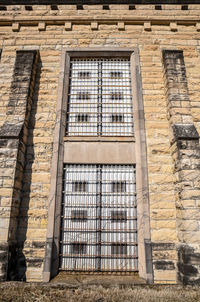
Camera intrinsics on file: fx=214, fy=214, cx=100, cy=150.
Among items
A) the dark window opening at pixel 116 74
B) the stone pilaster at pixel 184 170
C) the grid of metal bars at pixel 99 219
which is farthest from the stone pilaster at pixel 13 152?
the stone pilaster at pixel 184 170

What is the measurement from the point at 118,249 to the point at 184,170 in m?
2.78

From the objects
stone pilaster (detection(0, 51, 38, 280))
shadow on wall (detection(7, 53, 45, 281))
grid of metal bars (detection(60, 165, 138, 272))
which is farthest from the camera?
grid of metal bars (detection(60, 165, 138, 272))

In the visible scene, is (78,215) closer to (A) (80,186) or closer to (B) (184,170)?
(A) (80,186)

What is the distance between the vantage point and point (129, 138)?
663cm

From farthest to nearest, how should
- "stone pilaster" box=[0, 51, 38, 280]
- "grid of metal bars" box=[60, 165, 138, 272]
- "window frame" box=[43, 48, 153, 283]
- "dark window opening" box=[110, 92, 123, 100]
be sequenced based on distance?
"dark window opening" box=[110, 92, 123, 100] → "grid of metal bars" box=[60, 165, 138, 272] → "window frame" box=[43, 48, 153, 283] → "stone pilaster" box=[0, 51, 38, 280]

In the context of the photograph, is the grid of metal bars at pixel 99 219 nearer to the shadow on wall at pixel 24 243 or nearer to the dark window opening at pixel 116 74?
the shadow on wall at pixel 24 243

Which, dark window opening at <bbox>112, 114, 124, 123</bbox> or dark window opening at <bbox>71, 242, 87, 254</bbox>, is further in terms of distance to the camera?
dark window opening at <bbox>112, 114, 124, 123</bbox>

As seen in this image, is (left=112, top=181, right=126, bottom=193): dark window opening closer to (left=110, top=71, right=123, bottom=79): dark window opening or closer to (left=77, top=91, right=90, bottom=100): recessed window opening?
(left=77, top=91, right=90, bottom=100): recessed window opening

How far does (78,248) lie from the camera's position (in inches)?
229

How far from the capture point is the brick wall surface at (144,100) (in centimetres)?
563

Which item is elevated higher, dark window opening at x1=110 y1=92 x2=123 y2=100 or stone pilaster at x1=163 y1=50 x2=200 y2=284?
dark window opening at x1=110 y1=92 x2=123 y2=100

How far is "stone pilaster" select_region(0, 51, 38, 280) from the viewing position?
5332 mm

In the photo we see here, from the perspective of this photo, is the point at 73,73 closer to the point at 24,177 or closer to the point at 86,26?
the point at 86,26

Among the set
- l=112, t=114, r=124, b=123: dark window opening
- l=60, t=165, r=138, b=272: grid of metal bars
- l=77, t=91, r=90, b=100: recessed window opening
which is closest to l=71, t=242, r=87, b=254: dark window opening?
l=60, t=165, r=138, b=272: grid of metal bars
